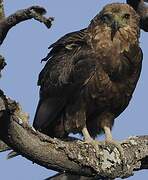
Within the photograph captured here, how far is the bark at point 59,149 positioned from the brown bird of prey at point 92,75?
2.78 feet

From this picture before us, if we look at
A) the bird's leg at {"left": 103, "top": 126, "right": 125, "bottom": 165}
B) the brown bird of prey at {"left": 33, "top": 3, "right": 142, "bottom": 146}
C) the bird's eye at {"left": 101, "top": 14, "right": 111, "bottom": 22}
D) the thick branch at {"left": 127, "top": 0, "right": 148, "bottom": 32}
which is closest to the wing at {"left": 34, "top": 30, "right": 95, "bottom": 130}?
the brown bird of prey at {"left": 33, "top": 3, "right": 142, "bottom": 146}

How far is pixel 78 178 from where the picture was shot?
591cm

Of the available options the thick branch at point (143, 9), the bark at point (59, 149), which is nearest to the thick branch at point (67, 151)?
the bark at point (59, 149)

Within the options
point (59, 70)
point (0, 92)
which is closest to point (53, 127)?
point (59, 70)

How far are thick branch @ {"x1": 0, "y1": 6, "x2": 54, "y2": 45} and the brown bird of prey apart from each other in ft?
9.38

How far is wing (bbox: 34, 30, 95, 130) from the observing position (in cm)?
652

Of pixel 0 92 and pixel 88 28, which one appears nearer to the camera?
pixel 0 92

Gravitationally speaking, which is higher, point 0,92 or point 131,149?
point 0,92

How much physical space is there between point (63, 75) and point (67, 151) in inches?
72.4

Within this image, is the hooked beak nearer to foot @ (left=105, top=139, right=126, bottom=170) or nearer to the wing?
the wing

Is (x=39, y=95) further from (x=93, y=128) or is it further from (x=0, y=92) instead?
(x=0, y=92)

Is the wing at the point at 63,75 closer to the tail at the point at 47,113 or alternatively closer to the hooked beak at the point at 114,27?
the tail at the point at 47,113

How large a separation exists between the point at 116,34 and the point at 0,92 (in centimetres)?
331

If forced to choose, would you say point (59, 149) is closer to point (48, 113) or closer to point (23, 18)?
point (23, 18)
